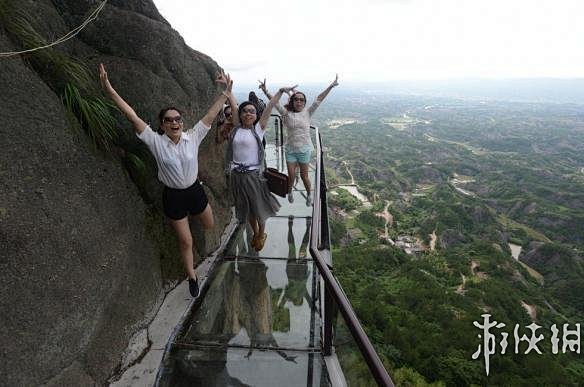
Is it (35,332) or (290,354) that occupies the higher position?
(35,332)

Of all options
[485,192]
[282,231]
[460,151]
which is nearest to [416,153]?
[460,151]

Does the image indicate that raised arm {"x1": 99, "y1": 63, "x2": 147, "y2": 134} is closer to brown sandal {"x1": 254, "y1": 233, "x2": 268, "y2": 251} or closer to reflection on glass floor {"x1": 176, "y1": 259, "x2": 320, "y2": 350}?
reflection on glass floor {"x1": 176, "y1": 259, "x2": 320, "y2": 350}

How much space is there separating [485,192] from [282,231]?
318 feet

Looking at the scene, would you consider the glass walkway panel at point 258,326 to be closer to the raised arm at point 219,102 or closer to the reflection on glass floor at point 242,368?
the reflection on glass floor at point 242,368

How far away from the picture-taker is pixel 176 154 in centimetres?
297

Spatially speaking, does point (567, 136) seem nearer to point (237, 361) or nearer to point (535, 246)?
point (535, 246)

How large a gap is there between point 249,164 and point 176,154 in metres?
0.93

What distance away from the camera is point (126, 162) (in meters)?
3.45

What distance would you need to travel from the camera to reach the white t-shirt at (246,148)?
3.62 m

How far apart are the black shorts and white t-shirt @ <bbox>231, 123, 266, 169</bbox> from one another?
0.58 meters

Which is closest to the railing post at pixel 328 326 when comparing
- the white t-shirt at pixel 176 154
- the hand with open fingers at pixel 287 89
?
the white t-shirt at pixel 176 154

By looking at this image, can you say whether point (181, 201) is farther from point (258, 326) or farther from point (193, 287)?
point (258, 326)

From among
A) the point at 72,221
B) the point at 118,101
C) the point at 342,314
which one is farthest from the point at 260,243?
the point at 342,314

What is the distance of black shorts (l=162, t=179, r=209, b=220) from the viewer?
10.3 feet
